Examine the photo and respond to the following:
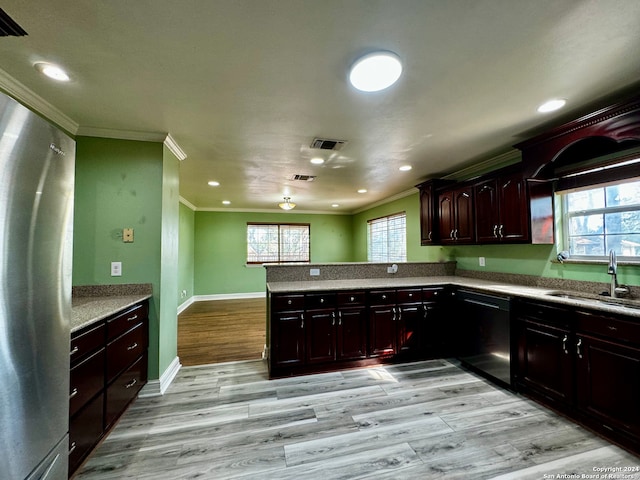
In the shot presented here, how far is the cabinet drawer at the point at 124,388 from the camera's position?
1.97 m

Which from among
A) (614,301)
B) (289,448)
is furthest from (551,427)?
(289,448)

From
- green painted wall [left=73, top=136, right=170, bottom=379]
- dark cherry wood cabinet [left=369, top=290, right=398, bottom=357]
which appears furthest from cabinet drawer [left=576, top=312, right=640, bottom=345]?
green painted wall [left=73, top=136, right=170, bottom=379]

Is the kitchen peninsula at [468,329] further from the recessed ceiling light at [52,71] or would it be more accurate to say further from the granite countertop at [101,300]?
the recessed ceiling light at [52,71]

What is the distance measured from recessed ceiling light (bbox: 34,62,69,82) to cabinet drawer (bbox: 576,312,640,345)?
3979 mm

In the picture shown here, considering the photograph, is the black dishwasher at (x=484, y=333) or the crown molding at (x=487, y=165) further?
the crown molding at (x=487, y=165)

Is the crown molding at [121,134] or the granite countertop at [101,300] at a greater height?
the crown molding at [121,134]

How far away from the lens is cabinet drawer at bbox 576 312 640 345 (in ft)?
5.77

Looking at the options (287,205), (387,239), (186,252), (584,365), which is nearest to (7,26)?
(584,365)

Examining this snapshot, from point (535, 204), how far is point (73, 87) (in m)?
4.09

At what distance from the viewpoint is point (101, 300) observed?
7.61 feet

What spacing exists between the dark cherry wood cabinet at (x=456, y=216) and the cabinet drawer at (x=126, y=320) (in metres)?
→ 3.73

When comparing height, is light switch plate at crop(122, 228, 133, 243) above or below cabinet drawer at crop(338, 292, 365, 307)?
above

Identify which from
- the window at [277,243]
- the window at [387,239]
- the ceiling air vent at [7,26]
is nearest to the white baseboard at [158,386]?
the ceiling air vent at [7,26]

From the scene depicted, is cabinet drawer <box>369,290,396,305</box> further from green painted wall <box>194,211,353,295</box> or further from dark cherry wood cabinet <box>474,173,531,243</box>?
green painted wall <box>194,211,353,295</box>
